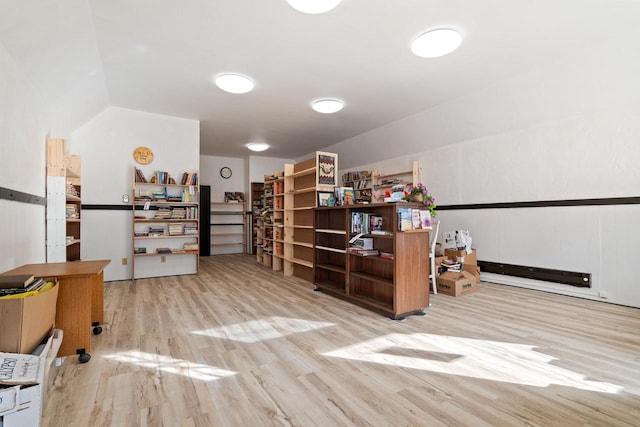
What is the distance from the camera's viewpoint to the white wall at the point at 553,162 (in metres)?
3.60

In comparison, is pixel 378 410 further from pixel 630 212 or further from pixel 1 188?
pixel 630 212

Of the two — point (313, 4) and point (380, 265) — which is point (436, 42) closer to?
point (313, 4)

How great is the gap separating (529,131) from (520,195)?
98 centimetres

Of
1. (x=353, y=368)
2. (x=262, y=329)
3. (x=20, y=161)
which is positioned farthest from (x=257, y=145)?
(x=353, y=368)

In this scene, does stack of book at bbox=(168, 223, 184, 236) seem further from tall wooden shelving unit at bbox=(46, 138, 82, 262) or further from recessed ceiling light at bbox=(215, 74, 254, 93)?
recessed ceiling light at bbox=(215, 74, 254, 93)

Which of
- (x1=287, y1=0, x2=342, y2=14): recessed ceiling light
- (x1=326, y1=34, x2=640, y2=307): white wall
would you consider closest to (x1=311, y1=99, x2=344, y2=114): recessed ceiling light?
(x1=326, y1=34, x2=640, y2=307): white wall

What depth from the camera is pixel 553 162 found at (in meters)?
4.30

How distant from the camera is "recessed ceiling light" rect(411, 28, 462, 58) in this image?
3.16 m

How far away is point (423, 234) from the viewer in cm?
345

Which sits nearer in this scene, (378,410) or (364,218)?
(378,410)

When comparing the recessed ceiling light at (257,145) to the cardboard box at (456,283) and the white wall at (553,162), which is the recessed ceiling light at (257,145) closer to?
the white wall at (553,162)

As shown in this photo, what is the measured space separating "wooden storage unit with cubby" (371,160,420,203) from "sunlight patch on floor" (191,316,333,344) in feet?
12.3

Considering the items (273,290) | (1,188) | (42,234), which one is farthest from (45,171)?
(273,290)

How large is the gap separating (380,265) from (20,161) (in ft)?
12.5
